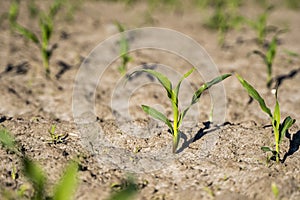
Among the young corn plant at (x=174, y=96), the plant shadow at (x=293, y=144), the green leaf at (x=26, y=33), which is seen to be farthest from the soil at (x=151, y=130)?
the green leaf at (x=26, y=33)

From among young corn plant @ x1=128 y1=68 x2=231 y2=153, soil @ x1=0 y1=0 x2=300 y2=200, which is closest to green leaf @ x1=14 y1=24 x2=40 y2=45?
soil @ x1=0 y1=0 x2=300 y2=200

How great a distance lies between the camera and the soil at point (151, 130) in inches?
71.0

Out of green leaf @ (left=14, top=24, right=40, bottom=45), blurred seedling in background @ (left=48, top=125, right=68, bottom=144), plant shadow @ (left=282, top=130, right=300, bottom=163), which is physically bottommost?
blurred seedling in background @ (left=48, top=125, right=68, bottom=144)

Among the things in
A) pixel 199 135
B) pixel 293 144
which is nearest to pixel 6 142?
pixel 199 135

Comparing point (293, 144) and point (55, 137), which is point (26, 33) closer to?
point (55, 137)

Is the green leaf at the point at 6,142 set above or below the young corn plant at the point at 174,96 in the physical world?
below

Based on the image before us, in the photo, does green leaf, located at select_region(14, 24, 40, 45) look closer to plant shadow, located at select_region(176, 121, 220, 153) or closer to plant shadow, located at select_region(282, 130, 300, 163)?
plant shadow, located at select_region(176, 121, 220, 153)

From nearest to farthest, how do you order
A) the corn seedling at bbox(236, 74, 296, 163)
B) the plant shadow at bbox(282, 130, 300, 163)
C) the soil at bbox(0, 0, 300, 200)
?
1. the soil at bbox(0, 0, 300, 200)
2. the corn seedling at bbox(236, 74, 296, 163)
3. the plant shadow at bbox(282, 130, 300, 163)

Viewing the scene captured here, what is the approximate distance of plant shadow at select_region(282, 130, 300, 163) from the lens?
80.0 inches

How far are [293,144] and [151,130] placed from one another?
2.94 feet

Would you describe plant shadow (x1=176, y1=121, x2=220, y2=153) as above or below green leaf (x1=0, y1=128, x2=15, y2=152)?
above

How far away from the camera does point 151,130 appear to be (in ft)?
7.64

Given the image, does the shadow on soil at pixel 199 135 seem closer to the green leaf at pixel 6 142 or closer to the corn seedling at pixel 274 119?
the corn seedling at pixel 274 119

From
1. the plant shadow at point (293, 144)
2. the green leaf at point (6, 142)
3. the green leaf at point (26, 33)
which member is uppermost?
the green leaf at point (26, 33)
